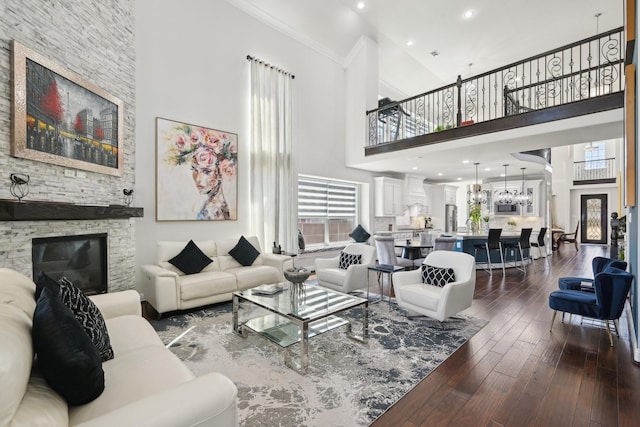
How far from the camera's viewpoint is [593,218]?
506 inches

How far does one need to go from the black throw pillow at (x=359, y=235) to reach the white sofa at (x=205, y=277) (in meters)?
2.81

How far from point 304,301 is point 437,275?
1.73m

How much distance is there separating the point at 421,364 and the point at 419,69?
8414mm

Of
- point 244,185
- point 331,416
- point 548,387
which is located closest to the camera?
point 331,416

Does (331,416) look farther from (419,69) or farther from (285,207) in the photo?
(419,69)

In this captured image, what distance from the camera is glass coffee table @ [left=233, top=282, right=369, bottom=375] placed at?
255cm

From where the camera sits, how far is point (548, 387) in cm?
226

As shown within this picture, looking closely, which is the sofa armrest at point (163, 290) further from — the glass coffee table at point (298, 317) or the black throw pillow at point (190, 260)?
the glass coffee table at point (298, 317)

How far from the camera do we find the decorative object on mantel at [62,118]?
8.98 ft

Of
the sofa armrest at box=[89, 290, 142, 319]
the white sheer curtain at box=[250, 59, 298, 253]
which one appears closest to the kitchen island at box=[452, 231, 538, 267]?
the white sheer curtain at box=[250, 59, 298, 253]

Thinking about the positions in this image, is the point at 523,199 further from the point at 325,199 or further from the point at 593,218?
the point at 593,218

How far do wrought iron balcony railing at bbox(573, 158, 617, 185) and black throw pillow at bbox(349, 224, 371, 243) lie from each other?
11.6 metres

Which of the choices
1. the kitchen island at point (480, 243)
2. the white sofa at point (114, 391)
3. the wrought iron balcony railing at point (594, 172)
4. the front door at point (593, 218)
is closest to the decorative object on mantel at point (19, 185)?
the white sofa at point (114, 391)

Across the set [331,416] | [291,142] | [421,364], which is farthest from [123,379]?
[291,142]
